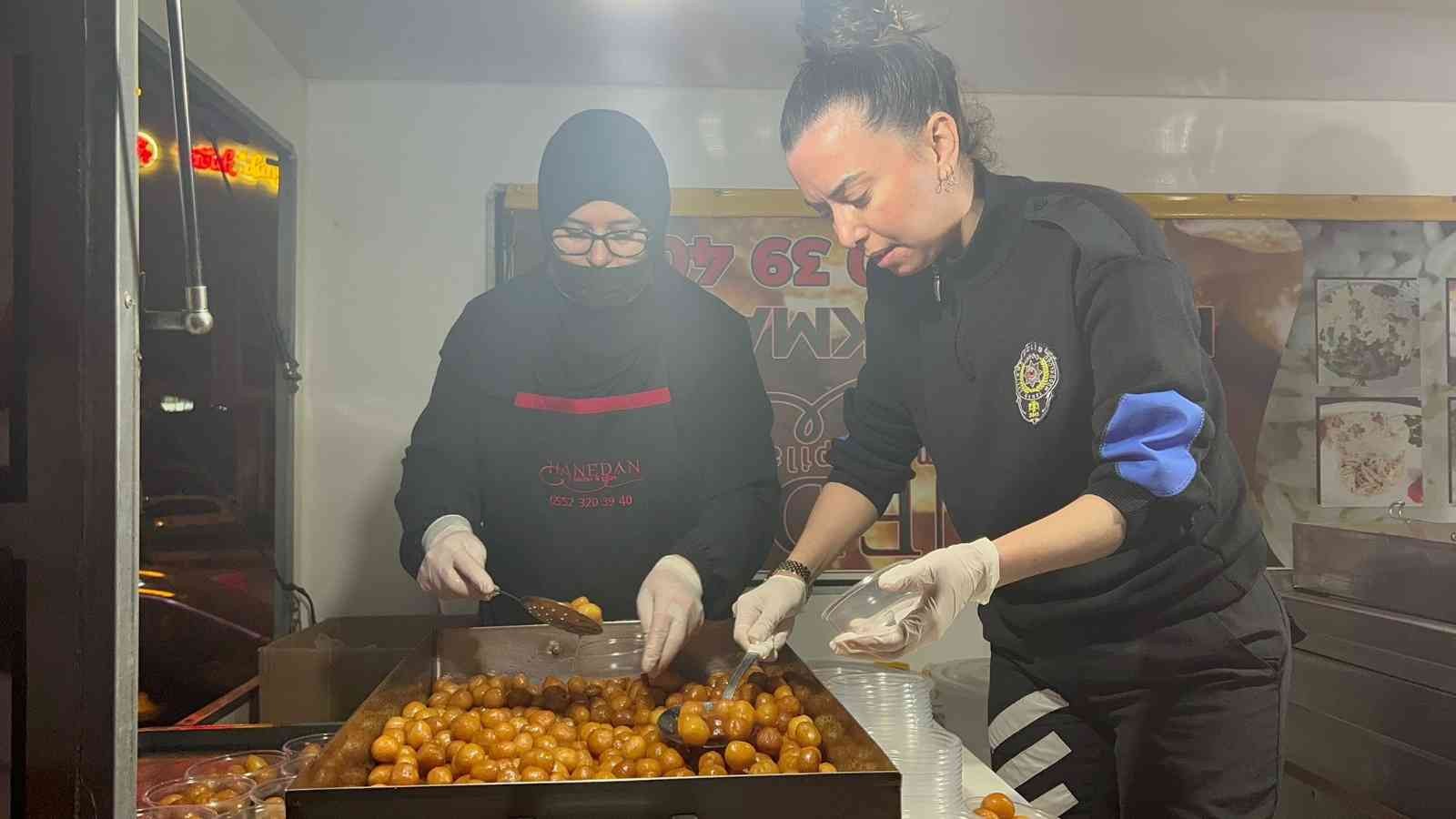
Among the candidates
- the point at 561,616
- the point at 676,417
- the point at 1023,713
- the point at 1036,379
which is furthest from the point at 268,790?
the point at 1036,379

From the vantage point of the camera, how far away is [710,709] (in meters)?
1.58

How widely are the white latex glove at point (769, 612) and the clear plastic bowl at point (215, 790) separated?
0.83 meters

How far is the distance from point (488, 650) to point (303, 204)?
0.93 meters

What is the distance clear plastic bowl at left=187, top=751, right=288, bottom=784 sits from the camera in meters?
1.53

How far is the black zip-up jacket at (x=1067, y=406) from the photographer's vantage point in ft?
5.89

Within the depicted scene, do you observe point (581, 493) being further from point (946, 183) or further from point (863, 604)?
point (946, 183)

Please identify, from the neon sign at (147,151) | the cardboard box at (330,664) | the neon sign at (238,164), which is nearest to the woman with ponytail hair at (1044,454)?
the cardboard box at (330,664)

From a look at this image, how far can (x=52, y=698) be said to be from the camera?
4.26ft

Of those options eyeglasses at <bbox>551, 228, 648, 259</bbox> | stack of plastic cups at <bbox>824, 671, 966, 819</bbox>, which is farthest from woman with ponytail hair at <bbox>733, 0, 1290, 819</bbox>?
eyeglasses at <bbox>551, 228, 648, 259</bbox>

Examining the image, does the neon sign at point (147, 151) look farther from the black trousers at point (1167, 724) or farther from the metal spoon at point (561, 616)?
the black trousers at point (1167, 724)

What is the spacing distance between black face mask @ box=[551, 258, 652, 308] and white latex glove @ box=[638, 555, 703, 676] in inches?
20.8

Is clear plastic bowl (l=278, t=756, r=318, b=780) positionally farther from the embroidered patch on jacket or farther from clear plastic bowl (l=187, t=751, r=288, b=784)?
the embroidered patch on jacket

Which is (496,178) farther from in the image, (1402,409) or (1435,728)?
(1435,728)

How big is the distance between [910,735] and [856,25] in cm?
133
